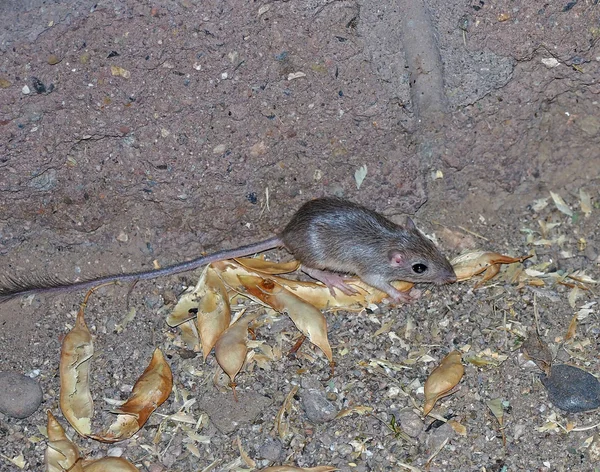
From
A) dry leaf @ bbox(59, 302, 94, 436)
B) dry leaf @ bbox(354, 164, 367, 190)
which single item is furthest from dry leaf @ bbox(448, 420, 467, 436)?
dry leaf @ bbox(59, 302, 94, 436)

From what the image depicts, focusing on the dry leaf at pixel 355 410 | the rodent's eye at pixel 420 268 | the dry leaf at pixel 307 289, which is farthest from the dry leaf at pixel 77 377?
the rodent's eye at pixel 420 268

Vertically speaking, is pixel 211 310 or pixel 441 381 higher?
pixel 211 310

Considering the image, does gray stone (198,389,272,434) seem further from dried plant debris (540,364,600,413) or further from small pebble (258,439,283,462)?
dried plant debris (540,364,600,413)

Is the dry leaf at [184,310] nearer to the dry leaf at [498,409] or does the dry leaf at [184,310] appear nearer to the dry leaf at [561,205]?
the dry leaf at [498,409]

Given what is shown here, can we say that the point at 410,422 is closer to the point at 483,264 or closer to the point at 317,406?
the point at 317,406

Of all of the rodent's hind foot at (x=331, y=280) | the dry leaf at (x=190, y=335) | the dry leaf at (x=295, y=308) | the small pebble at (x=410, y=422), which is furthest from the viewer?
the rodent's hind foot at (x=331, y=280)

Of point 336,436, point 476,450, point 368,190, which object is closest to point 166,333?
point 336,436

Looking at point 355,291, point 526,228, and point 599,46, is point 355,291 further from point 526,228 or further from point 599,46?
point 599,46

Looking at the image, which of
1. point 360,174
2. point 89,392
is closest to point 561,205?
point 360,174
